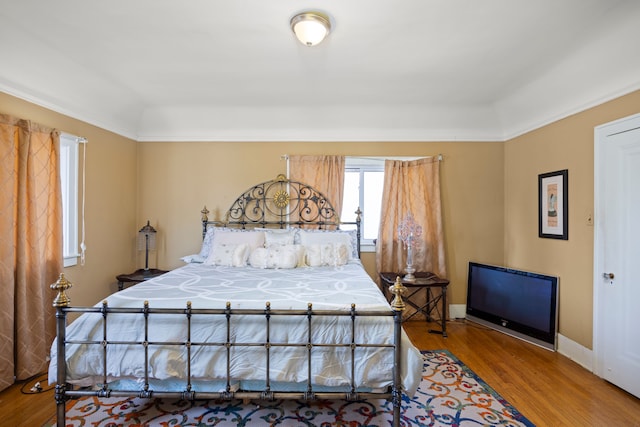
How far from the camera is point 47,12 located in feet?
6.63

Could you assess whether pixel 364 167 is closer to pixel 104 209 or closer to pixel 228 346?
pixel 228 346

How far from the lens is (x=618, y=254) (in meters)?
2.45

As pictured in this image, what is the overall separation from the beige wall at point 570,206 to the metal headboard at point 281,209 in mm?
2023

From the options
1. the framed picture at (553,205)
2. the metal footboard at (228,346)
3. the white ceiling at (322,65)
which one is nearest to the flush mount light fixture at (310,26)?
the white ceiling at (322,65)

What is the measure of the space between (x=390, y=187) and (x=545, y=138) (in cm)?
175

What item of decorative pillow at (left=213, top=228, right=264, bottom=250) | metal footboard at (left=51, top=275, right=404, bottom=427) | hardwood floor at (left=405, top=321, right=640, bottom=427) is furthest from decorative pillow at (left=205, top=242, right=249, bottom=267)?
hardwood floor at (left=405, top=321, right=640, bottom=427)

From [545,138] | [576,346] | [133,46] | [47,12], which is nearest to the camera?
[47,12]

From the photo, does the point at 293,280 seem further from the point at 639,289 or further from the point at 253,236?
the point at 639,289

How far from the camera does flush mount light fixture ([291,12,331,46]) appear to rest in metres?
2.01

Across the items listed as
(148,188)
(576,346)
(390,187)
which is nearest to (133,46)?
(148,188)

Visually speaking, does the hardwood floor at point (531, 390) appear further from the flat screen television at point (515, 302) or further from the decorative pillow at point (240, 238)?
the decorative pillow at point (240, 238)

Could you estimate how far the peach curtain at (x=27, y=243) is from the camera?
2338mm

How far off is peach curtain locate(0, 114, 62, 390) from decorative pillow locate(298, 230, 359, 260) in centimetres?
237

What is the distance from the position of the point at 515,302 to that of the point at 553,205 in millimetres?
1142
